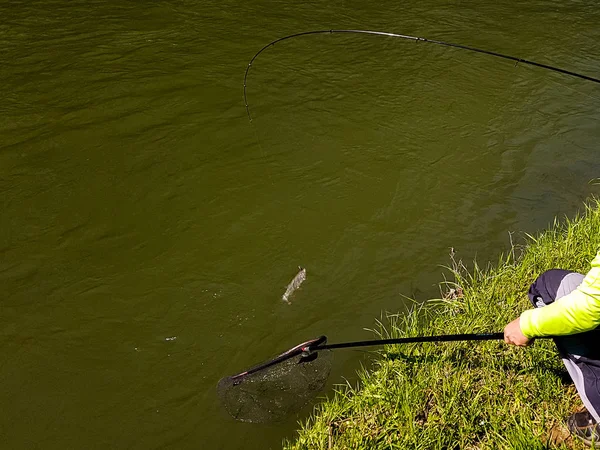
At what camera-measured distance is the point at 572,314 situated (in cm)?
226

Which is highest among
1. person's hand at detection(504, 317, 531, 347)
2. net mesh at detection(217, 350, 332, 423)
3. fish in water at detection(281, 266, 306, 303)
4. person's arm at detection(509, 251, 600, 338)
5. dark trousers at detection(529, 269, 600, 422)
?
person's arm at detection(509, 251, 600, 338)

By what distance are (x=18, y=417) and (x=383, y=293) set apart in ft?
8.53

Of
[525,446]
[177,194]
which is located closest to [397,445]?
[525,446]

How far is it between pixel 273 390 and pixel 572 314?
190 centimetres

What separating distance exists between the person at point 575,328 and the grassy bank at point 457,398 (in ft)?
0.80

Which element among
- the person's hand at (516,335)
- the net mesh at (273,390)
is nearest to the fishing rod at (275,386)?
the net mesh at (273,390)

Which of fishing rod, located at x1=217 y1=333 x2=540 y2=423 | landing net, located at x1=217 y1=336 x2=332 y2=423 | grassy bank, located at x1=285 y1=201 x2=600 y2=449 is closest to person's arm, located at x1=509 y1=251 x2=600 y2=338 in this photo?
grassy bank, located at x1=285 y1=201 x2=600 y2=449

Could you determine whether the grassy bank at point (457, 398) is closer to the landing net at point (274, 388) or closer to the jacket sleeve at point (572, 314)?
the landing net at point (274, 388)

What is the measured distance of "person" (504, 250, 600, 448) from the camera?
2219 millimetres

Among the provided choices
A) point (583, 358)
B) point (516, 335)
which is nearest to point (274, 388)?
point (516, 335)

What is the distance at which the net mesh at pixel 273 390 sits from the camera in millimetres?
3439

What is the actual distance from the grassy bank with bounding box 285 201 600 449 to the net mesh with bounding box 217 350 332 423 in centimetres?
17

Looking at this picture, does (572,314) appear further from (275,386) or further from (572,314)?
(275,386)

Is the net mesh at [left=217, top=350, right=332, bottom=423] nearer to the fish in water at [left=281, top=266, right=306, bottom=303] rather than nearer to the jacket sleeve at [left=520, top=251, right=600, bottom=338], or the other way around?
the fish in water at [left=281, top=266, right=306, bottom=303]
